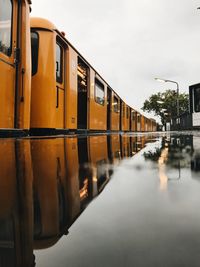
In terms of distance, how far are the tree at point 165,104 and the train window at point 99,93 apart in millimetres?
44782

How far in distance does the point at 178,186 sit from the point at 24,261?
693mm

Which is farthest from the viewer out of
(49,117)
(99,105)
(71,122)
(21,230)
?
(99,105)

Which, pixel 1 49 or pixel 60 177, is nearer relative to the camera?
pixel 60 177

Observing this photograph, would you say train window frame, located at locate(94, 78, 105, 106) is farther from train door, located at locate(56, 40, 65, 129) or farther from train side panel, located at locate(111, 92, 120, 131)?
train door, located at locate(56, 40, 65, 129)

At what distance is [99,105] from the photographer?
1119 centimetres

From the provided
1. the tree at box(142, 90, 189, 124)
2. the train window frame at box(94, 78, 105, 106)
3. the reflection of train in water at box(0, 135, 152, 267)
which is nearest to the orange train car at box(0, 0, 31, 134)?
the reflection of train in water at box(0, 135, 152, 267)

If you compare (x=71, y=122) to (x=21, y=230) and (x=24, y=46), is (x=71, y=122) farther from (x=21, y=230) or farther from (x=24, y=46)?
(x=21, y=230)

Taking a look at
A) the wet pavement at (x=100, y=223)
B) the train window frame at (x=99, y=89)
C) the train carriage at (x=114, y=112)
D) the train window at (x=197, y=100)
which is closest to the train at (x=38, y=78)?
the train window frame at (x=99, y=89)

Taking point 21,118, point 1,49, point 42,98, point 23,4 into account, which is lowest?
point 21,118

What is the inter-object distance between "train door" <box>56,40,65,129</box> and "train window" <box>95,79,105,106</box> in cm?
356

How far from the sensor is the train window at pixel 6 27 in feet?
15.0

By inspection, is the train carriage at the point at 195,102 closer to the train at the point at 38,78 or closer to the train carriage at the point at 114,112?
the train carriage at the point at 114,112

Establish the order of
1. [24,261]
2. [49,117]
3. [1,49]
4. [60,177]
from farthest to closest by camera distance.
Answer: [49,117]
[1,49]
[60,177]
[24,261]

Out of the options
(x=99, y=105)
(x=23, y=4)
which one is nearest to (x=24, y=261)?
(x=23, y=4)
